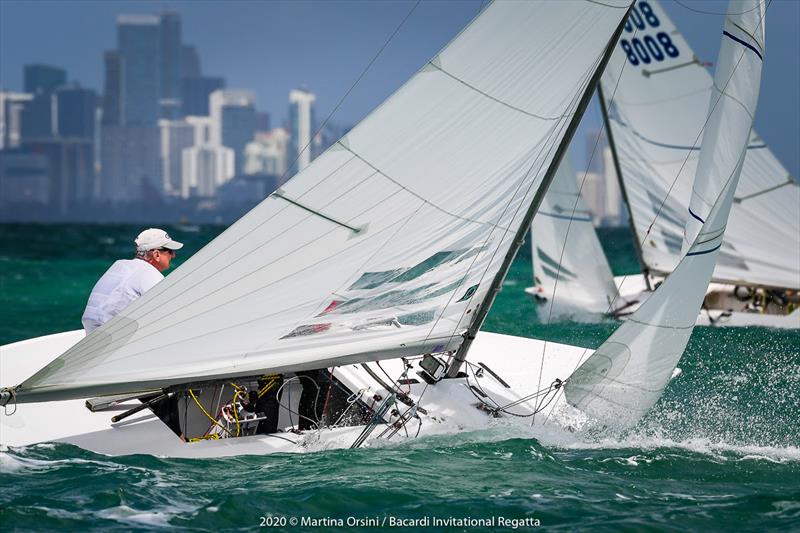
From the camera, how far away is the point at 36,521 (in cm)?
400

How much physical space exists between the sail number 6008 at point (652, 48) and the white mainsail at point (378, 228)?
7133mm

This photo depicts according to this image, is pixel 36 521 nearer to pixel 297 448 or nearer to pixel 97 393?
pixel 97 393

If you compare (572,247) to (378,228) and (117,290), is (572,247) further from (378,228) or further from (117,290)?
(117,290)

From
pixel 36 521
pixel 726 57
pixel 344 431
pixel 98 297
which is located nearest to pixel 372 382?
pixel 344 431

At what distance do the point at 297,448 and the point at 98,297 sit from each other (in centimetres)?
131

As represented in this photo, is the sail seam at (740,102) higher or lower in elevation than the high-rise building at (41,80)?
lower

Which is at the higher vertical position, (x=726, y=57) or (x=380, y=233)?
(x=726, y=57)

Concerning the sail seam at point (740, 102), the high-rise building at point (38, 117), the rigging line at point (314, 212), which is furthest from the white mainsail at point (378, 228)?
the high-rise building at point (38, 117)

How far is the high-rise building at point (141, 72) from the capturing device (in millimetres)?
141250

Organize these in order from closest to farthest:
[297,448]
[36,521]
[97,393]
Answer: [36,521] → [97,393] → [297,448]

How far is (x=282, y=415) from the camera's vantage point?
213 inches

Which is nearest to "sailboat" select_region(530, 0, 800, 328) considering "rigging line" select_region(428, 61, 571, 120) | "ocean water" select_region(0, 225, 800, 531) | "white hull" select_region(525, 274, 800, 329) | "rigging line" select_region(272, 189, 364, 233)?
"white hull" select_region(525, 274, 800, 329)

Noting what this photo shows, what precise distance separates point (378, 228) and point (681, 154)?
25.9 ft

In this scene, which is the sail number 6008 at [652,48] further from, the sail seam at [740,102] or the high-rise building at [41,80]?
the high-rise building at [41,80]
